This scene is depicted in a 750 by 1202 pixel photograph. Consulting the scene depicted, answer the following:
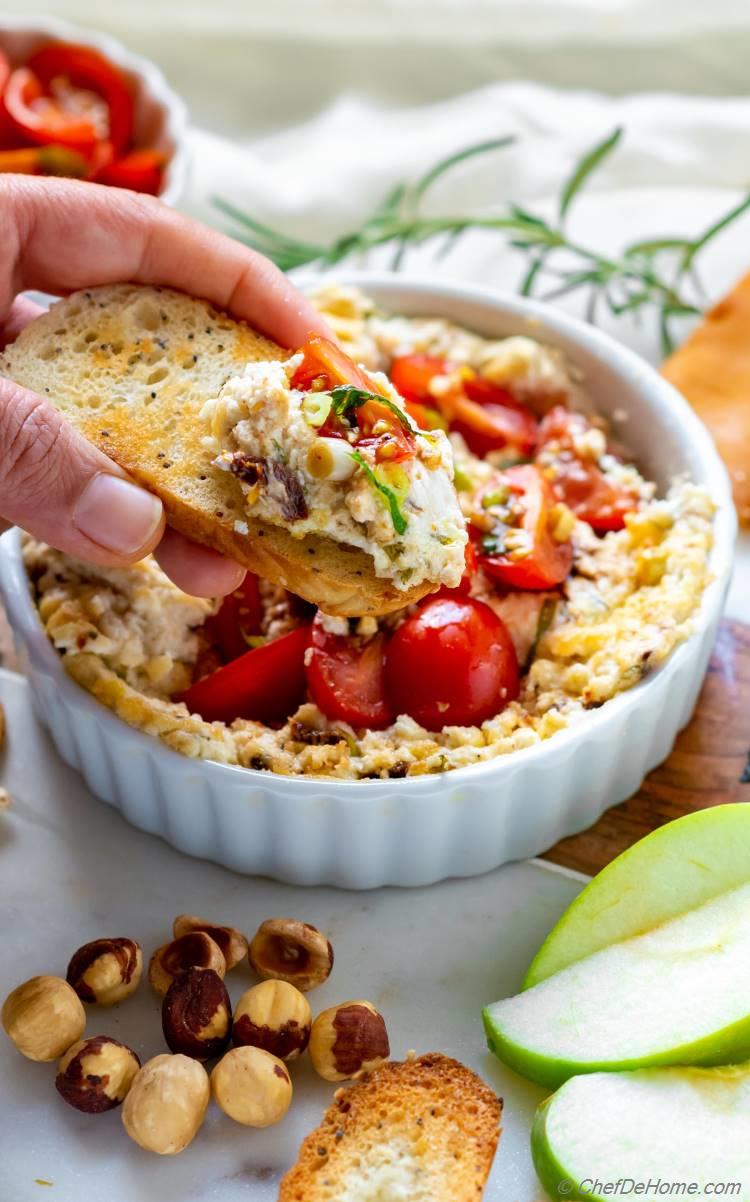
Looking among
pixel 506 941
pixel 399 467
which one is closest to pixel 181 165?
pixel 399 467

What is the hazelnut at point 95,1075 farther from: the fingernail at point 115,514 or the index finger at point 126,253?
the index finger at point 126,253

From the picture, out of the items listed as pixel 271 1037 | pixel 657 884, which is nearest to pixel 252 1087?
pixel 271 1037

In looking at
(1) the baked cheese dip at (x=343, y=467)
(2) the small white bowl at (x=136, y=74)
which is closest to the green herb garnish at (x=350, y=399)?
(1) the baked cheese dip at (x=343, y=467)

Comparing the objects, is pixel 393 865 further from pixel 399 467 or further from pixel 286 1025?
pixel 399 467

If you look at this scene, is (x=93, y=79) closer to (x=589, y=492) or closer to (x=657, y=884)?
(x=589, y=492)

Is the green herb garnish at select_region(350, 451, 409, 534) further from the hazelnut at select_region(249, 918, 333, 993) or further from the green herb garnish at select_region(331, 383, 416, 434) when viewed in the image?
the hazelnut at select_region(249, 918, 333, 993)


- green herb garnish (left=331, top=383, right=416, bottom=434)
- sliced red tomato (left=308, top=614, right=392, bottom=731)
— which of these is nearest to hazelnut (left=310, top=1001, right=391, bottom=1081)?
sliced red tomato (left=308, top=614, right=392, bottom=731)
